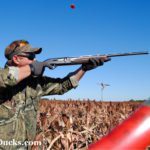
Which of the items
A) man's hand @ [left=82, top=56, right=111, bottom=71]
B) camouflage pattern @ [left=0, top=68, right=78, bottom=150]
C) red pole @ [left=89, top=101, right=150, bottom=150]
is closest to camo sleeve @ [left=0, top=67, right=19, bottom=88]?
camouflage pattern @ [left=0, top=68, right=78, bottom=150]

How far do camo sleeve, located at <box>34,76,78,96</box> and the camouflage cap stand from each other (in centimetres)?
40

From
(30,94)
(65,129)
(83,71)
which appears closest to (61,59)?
(83,71)

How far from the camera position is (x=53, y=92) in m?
4.39

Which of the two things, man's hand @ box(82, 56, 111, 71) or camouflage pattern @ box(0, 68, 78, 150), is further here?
man's hand @ box(82, 56, 111, 71)

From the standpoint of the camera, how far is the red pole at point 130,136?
0.95 m

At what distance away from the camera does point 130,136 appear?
96 cm

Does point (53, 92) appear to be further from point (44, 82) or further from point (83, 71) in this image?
point (83, 71)

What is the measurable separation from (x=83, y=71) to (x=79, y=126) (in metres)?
5.77

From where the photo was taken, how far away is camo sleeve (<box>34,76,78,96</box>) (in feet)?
14.1

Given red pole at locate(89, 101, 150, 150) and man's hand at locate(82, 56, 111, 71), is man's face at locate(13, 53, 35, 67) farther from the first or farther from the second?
red pole at locate(89, 101, 150, 150)

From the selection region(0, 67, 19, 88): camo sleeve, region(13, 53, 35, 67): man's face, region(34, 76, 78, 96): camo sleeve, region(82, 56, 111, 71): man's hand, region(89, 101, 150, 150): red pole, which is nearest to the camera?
region(89, 101, 150, 150): red pole

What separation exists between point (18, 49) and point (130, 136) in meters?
3.21

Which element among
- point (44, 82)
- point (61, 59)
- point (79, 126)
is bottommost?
point (79, 126)

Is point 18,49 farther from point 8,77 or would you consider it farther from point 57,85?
point 57,85
